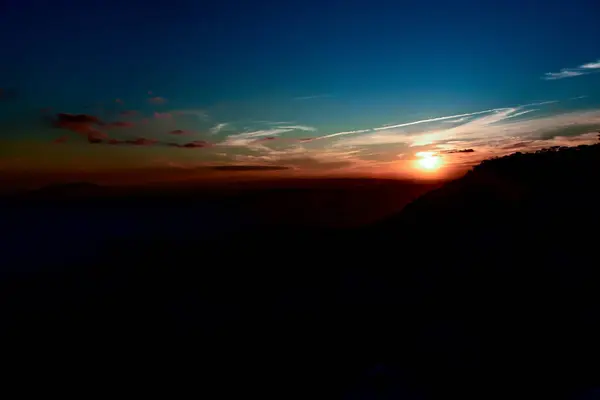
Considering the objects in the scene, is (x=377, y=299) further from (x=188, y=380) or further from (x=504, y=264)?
(x=188, y=380)

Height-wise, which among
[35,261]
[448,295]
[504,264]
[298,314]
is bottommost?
[35,261]

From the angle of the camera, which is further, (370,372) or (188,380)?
(188,380)

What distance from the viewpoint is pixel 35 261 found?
89.1 meters

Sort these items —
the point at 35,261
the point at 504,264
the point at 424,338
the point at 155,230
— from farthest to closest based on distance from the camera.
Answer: the point at 155,230 < the point at 35,261 < the point at 504,264 < the point at 424,338

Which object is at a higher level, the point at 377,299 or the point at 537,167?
the point at 537,167

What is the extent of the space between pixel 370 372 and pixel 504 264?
34.2ft

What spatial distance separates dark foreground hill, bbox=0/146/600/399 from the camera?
577 inches

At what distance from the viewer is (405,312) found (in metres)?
20.4

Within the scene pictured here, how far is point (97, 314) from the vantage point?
34844mm

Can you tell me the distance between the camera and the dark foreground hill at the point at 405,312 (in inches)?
577

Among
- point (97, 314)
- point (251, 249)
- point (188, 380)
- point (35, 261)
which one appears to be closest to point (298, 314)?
point (188, 380)

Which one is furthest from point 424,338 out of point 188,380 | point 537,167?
point 537,167

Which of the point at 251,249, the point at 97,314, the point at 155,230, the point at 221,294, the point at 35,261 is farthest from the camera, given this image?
the point at 155,230

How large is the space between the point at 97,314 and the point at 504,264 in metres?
34.7
